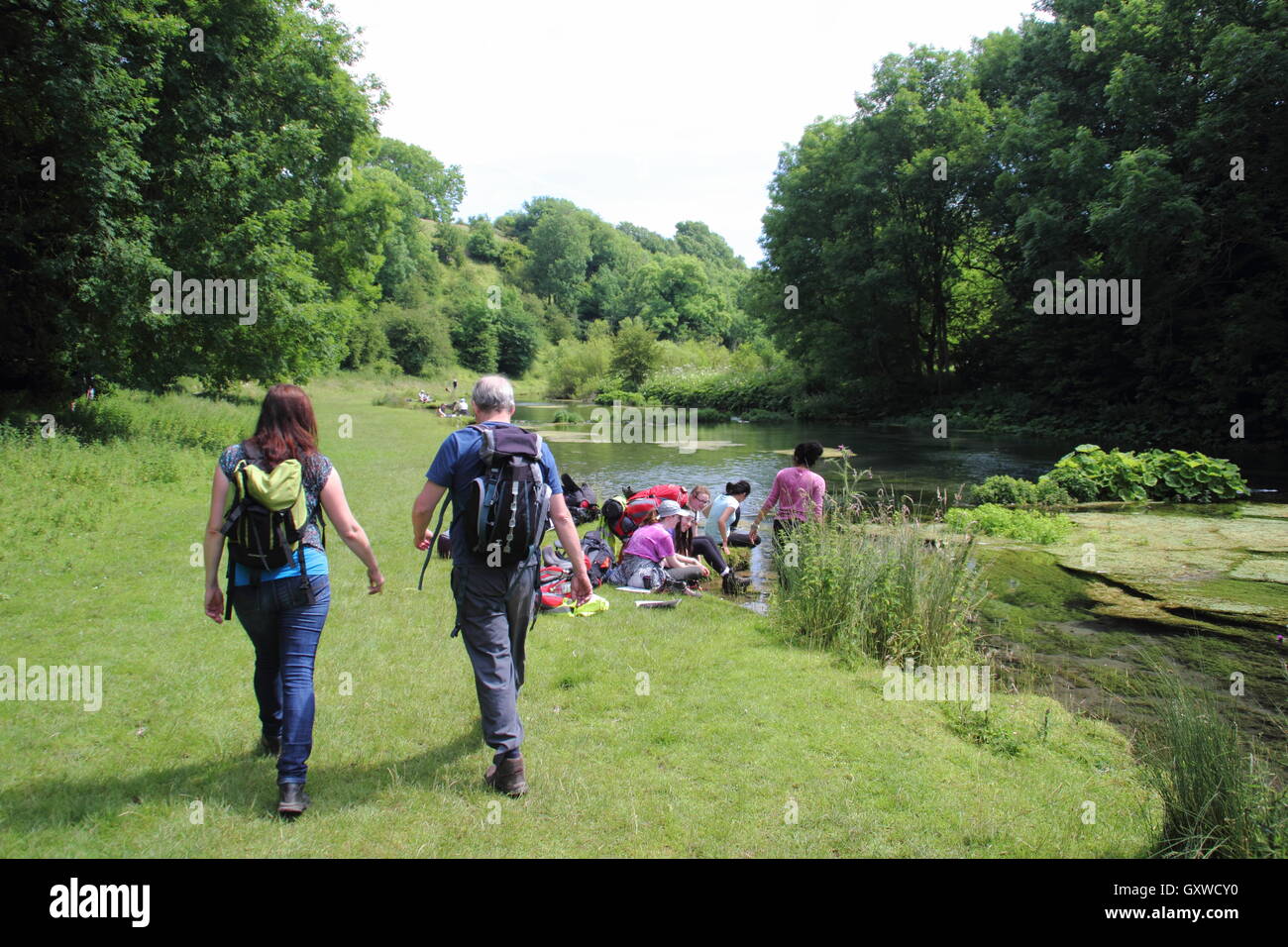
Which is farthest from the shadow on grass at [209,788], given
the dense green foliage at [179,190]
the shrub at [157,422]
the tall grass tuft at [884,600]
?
the dense green foliage at [179,190]

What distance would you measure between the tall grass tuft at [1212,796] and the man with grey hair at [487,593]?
3130mm

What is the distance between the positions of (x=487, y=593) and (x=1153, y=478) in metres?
16.4

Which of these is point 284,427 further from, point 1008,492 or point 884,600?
point 1008,492

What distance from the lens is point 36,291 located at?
605 inches

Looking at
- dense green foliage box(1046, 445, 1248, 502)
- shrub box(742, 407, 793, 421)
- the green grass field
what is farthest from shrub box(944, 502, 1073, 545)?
shrub box(742, 407, 793, 421)

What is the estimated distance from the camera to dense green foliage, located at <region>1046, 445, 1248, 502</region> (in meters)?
15.6

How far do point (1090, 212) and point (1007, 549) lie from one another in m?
18.8

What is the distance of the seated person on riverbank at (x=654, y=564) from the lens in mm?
8859

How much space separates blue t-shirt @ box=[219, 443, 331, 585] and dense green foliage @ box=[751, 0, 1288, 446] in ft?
87.0

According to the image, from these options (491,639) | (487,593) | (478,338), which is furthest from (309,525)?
(478,338)

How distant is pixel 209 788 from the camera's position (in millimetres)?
4020

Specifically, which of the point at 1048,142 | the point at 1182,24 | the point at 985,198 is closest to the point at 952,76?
the point at 985,198

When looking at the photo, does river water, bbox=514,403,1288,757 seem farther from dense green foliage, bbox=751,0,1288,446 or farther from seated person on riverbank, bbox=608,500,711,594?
dense green foliage, bbox=751,0,1288,446

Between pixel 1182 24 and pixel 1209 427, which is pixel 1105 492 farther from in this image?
pixel 1182 24
